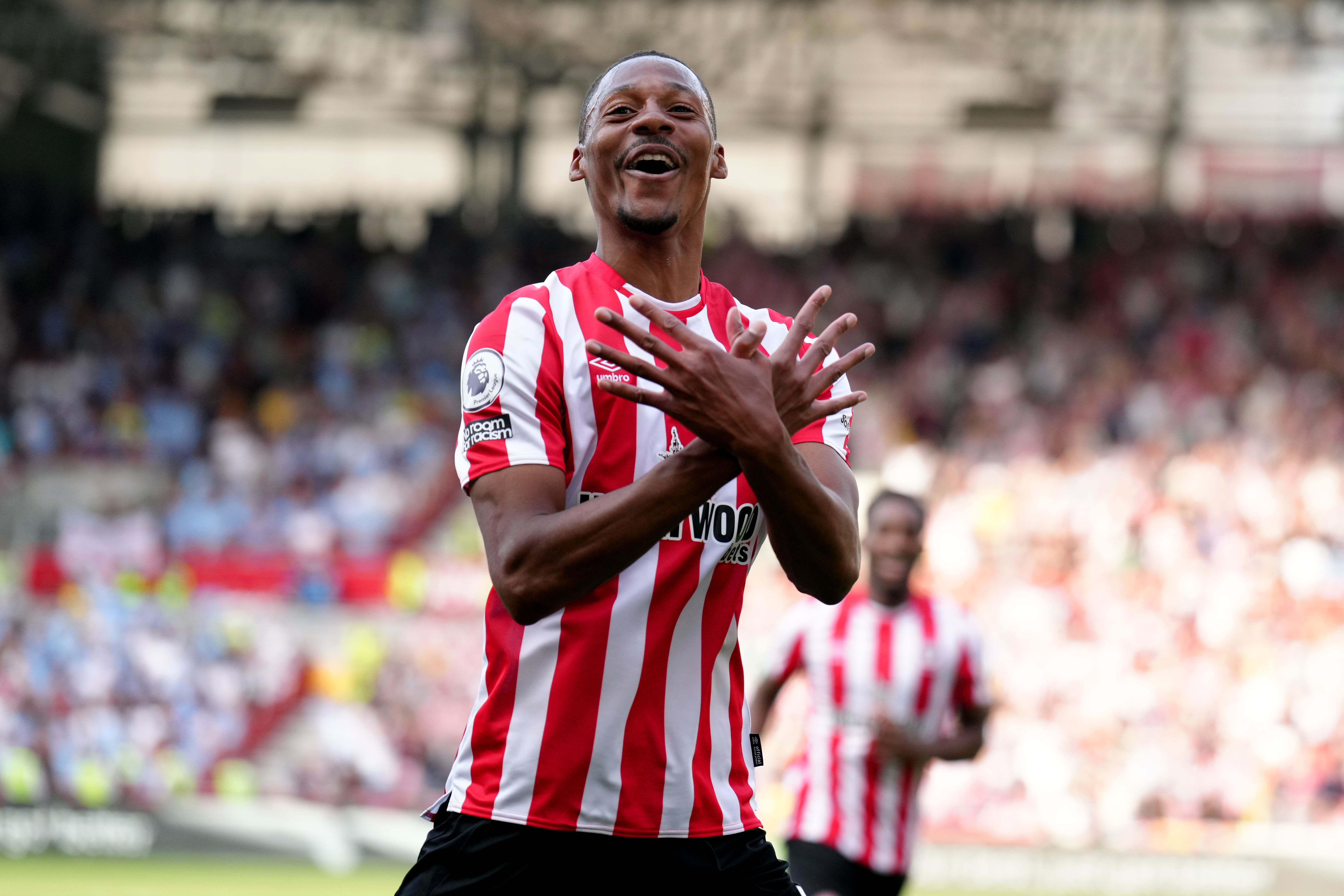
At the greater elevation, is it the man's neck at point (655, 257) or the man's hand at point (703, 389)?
the man's neck at point (655, 257)

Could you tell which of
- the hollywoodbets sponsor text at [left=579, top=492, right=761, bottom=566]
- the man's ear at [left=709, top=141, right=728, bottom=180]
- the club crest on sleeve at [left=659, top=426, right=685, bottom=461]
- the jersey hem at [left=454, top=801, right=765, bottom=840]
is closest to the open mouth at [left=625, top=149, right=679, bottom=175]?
the man's ear at [left=709, top=141, right=728, bottom=180]

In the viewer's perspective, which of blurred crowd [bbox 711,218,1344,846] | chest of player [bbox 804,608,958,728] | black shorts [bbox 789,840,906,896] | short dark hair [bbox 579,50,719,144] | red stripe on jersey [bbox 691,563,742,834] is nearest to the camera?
red stripe on jersey [bbox 691,563,742,834]

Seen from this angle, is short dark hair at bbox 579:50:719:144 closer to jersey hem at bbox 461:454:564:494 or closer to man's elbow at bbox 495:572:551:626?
jersey hem at bbox 461:454:564:494

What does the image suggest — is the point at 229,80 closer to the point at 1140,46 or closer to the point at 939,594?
the point at 1140,46

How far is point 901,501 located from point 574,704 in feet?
12.1

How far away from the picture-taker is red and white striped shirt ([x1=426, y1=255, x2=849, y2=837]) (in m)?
2.72

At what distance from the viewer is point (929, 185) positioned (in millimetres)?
24688

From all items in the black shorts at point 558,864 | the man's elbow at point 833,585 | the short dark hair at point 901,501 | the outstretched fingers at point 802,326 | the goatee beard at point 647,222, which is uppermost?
the goatee beard at point 647,222

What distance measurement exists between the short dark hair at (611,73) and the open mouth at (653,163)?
0.37 ft

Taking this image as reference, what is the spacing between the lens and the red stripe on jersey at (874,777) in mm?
6008

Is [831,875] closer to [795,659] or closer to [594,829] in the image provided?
[795,659]

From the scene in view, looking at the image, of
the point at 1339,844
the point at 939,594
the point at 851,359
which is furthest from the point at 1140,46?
the point at 851,359

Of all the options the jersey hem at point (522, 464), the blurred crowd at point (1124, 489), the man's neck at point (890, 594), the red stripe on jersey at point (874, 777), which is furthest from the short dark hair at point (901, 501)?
the blurred crowd at point (1124, 489)

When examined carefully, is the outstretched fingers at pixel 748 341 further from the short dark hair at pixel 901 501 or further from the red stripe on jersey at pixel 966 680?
the red stripe on jersey at pixel 966 680
